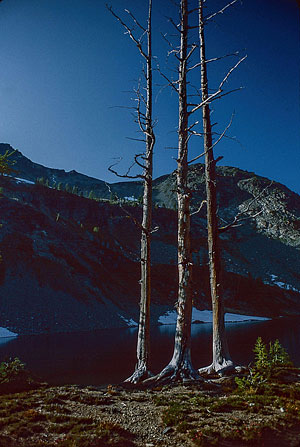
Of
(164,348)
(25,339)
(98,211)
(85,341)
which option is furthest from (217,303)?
(98,211)

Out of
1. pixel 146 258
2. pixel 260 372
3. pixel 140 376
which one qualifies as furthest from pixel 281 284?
pixel 140 376

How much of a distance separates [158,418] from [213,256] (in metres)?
6.86

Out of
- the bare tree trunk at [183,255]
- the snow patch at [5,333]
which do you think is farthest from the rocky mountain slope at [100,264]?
the bare tree trunk at [183,255]

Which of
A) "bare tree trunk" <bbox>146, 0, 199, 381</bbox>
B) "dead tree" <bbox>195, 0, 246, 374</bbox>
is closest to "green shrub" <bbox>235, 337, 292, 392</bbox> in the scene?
"dead tree" <bbox>195, 0, 246, 374</bbox>

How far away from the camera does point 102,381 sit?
14828mm

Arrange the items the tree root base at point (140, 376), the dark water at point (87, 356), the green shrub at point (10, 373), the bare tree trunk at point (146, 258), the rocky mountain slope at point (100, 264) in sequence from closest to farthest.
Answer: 1. the tree root base at point (140, 376)
2. the green shrub at point (10, 373)
3. the bare tree trunk at point (146, 258)
4. the dark water at point (87, 356)
5. the rocky mountain slope at point (100, 264)

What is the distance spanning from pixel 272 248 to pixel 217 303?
113509mm

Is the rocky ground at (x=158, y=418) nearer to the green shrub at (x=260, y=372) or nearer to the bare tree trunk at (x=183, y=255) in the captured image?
the green shrub at (x=260, y=372)

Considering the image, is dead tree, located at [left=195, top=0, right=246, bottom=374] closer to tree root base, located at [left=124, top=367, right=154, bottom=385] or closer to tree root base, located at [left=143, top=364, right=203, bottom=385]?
tree root base, located at [left=143, top=364, right=203, bottom=385]

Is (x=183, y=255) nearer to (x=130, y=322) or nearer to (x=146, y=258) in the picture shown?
(x=146, y=258)

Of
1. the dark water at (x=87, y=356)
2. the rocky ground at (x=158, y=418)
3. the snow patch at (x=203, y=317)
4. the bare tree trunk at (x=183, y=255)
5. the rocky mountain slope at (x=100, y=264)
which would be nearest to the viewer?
the rocky ground at (x=158, y=418)

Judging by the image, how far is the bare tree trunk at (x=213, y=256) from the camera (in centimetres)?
1109

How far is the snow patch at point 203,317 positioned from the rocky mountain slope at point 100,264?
1823mm

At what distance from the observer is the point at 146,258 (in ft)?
38.9
